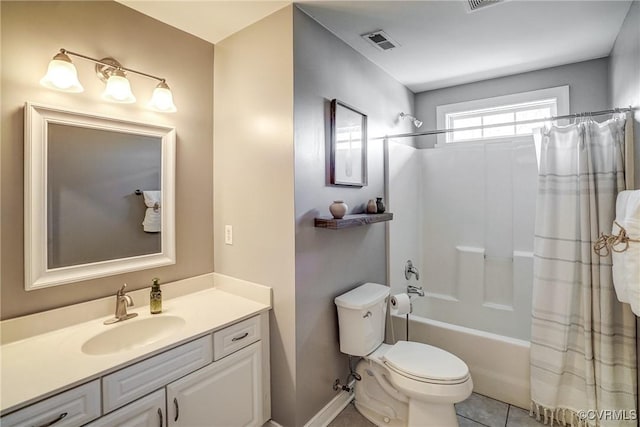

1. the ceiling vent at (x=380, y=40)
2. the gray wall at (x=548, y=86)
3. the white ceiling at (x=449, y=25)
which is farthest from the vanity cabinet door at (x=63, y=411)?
the gray wall at (x=548, y=86)

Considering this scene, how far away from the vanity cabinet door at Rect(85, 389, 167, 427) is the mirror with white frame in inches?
28.0

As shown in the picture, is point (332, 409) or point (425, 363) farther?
point (332, 409)

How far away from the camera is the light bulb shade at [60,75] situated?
1.38 m

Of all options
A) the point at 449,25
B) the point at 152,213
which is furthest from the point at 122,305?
the point at 449,25

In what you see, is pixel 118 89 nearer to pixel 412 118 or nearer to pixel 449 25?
pixel 449 25

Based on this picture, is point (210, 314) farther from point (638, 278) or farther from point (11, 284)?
point (638, 278)

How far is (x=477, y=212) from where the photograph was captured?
2830 mm

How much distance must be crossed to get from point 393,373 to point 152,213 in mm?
1683

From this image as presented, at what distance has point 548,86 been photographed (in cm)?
260

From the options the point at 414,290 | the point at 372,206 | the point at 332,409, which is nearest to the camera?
the point at 332,409

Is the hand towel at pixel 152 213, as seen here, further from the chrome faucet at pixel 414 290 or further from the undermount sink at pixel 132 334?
the chrome faucet at pixel 414 290

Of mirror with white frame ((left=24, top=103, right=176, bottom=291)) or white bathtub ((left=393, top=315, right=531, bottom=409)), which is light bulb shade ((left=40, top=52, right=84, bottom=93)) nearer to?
mirror with white frame ((left=24, top=103, right=176, bottom=291))

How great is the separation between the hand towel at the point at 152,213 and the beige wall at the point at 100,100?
125 mm

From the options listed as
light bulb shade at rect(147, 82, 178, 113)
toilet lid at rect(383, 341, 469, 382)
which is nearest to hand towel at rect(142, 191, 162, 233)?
light bulb shade at rect(147, 82, 178, 113)
